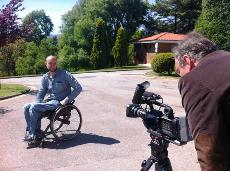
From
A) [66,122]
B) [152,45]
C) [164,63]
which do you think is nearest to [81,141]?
[66,122]

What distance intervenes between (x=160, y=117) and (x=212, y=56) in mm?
1065

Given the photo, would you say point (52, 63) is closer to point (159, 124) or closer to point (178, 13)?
point (159, 124)

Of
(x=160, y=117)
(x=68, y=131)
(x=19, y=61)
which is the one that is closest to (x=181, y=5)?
(x=19, y=61)

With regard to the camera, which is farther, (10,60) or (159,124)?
(10,60)

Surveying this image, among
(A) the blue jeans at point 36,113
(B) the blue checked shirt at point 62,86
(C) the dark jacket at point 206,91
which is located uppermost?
(C) the dark jacket at point 206,91

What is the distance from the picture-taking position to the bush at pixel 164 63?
932 inches

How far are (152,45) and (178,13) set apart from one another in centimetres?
1043

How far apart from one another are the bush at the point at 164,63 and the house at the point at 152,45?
14971mm

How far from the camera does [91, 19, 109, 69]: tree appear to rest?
39.5 m

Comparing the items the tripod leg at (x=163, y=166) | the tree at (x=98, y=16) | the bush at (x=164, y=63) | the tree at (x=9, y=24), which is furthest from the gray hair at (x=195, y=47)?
the tree at (x=98, y=16)

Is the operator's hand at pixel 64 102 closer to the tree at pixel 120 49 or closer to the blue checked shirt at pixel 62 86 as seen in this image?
the blue checked shirt at pixel 62 86

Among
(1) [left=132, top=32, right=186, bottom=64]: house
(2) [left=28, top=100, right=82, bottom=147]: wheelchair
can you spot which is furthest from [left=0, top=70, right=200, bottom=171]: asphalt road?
(1) [left=132, top=32, right=186, bottom=64]: house

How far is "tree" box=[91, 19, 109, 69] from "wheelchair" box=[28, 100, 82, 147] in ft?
103

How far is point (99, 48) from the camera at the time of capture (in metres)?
39.6
